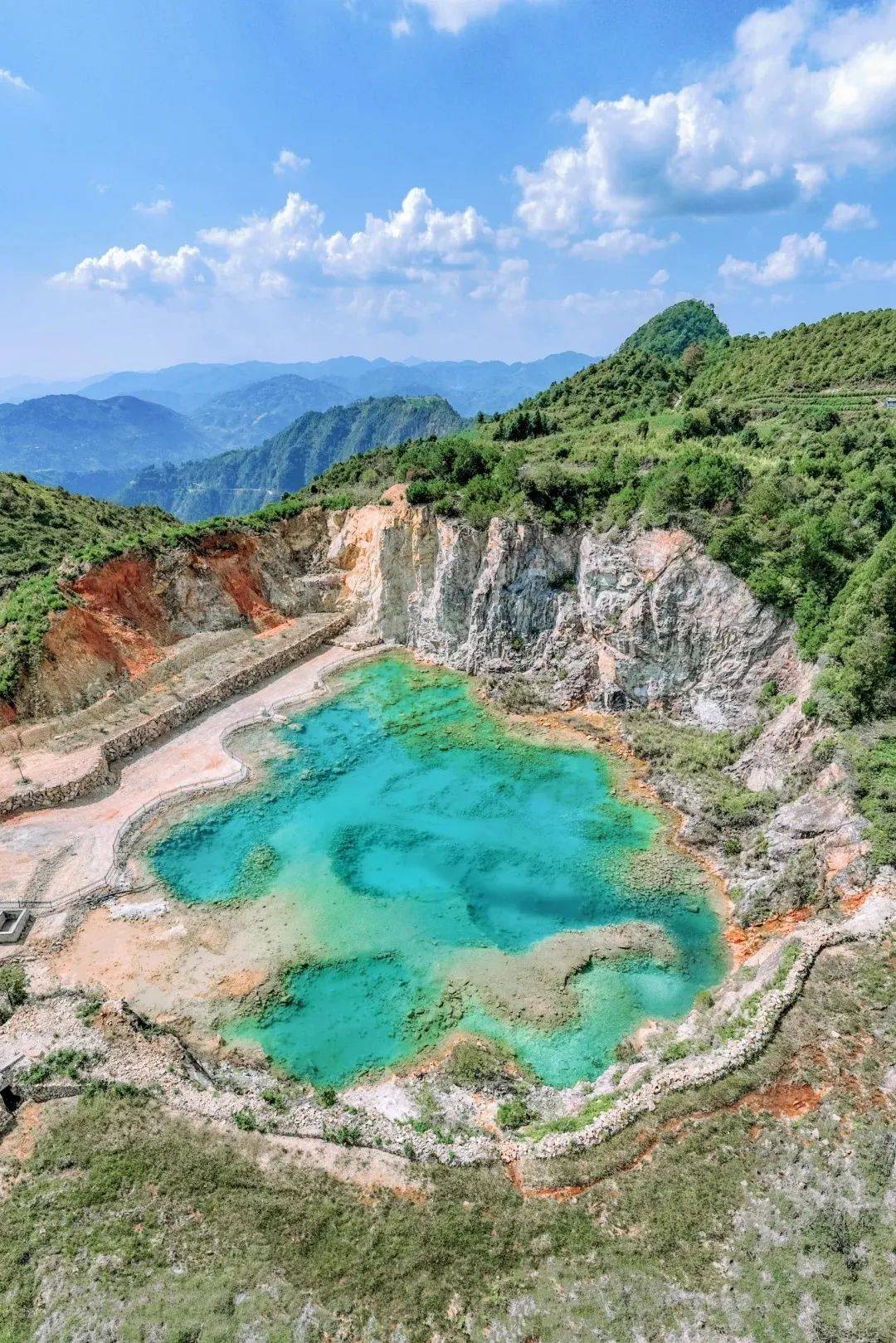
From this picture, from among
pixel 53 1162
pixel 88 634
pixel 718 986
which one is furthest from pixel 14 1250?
pixel 88 634

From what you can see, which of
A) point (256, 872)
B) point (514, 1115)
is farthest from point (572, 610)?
point (514, 1115)

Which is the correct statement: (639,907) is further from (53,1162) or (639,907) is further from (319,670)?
(319,670)

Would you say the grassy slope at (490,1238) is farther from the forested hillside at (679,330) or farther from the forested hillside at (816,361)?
the forested hillside at (679,330)

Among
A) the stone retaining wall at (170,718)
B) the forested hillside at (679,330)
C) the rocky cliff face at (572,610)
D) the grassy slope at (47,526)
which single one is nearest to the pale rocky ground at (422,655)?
the rocky cliff face at (572,610)

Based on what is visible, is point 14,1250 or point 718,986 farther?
point 718,986

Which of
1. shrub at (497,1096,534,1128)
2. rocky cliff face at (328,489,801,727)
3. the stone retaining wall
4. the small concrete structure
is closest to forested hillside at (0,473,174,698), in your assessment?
the stone retaining wall
